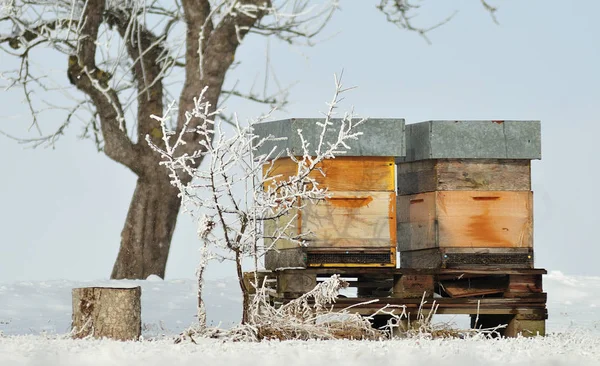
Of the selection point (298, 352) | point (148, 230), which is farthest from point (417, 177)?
point (148, 230)

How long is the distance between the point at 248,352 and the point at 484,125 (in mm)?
2612

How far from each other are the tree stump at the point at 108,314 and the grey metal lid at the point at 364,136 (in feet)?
4.65

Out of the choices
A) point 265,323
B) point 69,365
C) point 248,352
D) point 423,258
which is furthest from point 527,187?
point 69,365

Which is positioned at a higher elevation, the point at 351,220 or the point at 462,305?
the point at 351,220

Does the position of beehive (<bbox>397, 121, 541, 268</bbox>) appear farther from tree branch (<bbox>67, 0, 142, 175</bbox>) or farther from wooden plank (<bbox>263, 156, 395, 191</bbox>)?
tree branch (<bbox>67, 0, 142, 175</bbox>)

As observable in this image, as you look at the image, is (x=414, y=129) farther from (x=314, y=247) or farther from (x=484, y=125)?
(x=314, y=247)

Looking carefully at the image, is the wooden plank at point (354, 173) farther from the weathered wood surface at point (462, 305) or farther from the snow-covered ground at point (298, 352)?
the snow-covered ground at point (298, 352)

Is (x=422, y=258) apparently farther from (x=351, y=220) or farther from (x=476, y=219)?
(x=351, y=220)

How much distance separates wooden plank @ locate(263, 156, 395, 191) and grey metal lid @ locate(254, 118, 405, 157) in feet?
0.26

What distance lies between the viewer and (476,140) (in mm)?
6020

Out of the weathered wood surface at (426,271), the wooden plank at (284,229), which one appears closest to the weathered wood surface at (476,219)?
the weathered wood surface at (426,271)

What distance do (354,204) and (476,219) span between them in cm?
88

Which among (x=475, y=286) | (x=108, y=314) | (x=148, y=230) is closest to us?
(x=108, y=314)

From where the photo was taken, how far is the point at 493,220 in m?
6.03
